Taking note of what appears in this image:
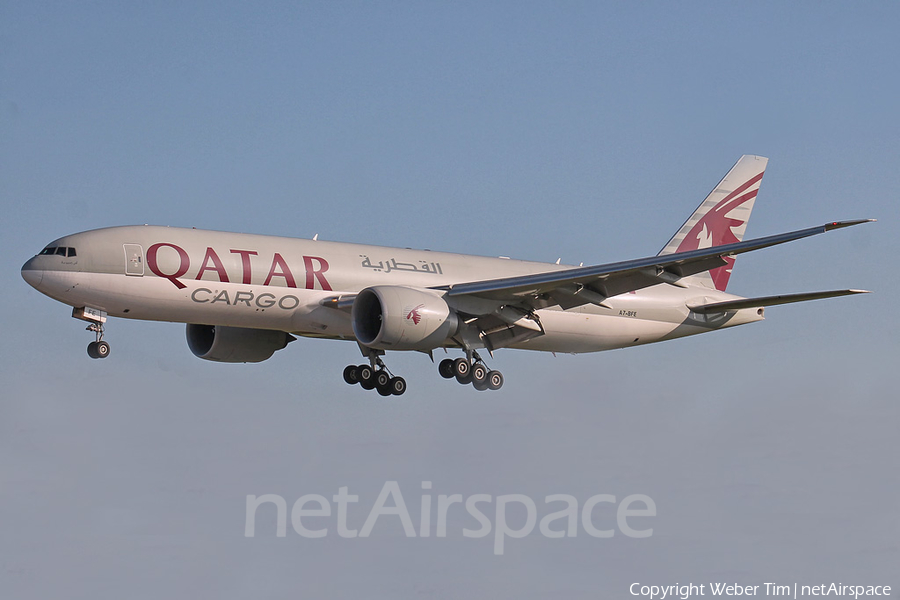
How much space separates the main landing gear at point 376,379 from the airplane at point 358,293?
0.03m

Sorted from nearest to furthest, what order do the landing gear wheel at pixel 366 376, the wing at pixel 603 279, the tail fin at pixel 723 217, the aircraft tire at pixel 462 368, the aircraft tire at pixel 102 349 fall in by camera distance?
the wing at pixel 603 279 < the aircraft tire at pixel 102 349 < the aircraft tire at pixel 462 368 < the landing gear wheel at pixel 366 376 < the tail fin at pixel 723 217

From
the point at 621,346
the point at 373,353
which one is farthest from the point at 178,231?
Answer: the point at 621,346

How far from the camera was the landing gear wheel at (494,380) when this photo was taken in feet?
118

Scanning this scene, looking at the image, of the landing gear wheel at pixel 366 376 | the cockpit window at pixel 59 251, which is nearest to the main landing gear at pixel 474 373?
the landing gear wheel at pixel 366 376

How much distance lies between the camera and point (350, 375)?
38.8 meters

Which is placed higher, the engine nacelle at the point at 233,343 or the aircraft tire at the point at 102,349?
the engine nacelle at the point at 233,343

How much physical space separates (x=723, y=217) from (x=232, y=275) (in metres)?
19.8

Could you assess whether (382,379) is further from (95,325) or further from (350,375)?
(95,325)

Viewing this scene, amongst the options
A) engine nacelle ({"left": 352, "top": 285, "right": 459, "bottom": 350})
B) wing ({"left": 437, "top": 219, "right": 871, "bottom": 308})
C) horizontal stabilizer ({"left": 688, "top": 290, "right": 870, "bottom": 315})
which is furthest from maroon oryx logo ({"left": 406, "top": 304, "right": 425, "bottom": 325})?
horizontal stabilizer ({"left": 688, "top": 290, "right": 870, "bottom": 315})

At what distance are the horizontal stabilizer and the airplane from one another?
0.21ft

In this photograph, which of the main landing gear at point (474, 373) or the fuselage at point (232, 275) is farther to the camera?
the main landing gear at point (474, 373)

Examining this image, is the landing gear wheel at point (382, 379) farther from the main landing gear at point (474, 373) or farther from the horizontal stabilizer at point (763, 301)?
the horizontal stabilizer at point (763, 301)

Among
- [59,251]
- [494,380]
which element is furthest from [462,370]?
[59,251]

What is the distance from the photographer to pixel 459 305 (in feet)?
112
